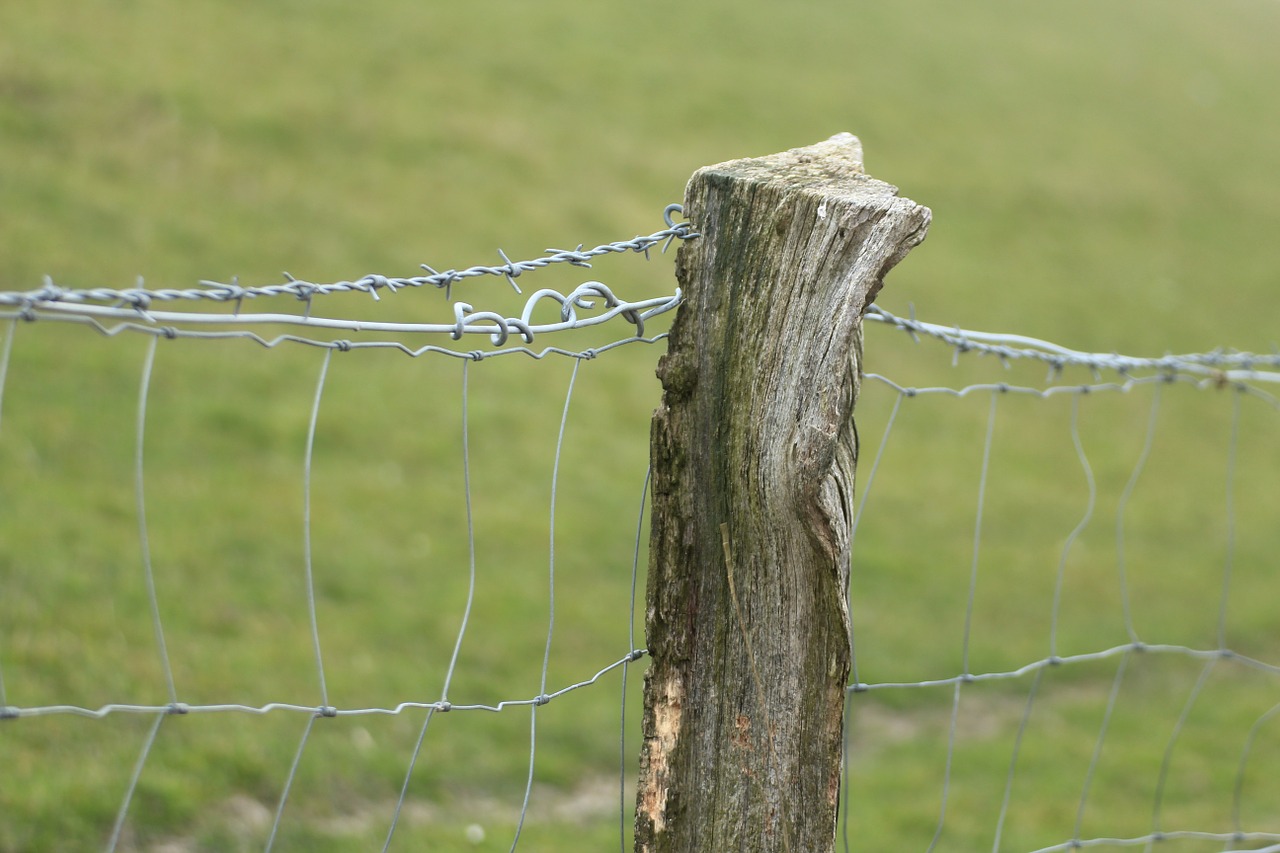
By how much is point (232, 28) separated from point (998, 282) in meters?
7.92

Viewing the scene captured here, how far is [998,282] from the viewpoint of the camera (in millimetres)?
12211

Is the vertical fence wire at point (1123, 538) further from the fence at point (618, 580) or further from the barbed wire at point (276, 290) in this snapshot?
the barbed wire at point (276, 290)

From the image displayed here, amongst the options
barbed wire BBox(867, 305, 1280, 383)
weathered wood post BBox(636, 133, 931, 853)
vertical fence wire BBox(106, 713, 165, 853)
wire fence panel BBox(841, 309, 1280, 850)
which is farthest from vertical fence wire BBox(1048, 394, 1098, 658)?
vertical fence wire BBox(106, 713, 165, 853)

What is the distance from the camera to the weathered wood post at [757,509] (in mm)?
1696

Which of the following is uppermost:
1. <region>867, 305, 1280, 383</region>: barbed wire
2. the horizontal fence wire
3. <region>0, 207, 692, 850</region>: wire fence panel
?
<region>867, 305, 1280, 383</region>: barbed wire

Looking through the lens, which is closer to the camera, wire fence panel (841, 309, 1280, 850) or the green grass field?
the green grass field

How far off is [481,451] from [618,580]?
4.53 ft

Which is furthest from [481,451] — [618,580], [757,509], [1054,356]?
[757,509]

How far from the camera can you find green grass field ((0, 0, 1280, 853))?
4516mm

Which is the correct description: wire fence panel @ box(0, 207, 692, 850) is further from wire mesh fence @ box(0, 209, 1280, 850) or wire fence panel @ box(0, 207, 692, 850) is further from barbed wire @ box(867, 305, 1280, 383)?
barbed wire @ box(867, 305, 1280, 383)

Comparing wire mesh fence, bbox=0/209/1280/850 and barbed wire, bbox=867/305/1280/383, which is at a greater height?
barbed wire, bbox=867/305/1280/383

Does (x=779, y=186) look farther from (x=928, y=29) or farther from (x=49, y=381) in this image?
(x=928, y=29)

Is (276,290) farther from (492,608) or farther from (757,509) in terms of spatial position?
(492,608)

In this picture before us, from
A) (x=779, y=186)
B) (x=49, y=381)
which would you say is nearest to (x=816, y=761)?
(x=779, y=186)
